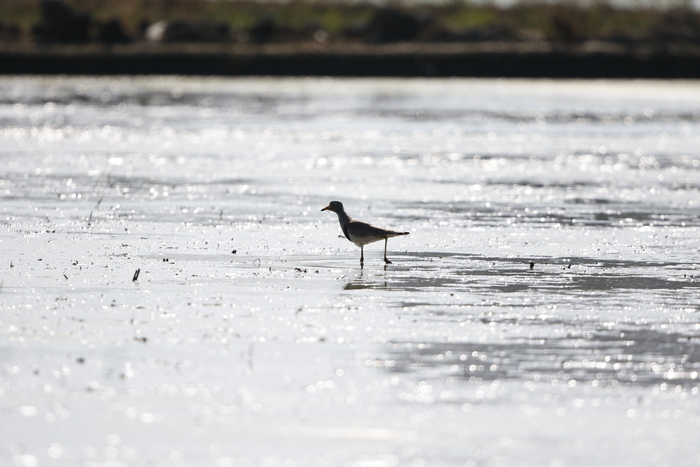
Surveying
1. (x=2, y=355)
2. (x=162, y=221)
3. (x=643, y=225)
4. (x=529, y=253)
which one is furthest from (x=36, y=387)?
(x=643, y=225)

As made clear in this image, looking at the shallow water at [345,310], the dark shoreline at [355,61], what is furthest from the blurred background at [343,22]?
the shallow water at [345,310]

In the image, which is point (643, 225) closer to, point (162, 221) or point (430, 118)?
point (162, 221)

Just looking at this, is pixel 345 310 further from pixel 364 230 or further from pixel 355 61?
pixel 355 61

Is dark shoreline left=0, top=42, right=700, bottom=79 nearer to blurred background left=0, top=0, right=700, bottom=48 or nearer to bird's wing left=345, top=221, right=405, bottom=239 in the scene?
blurred background left=0, top=0, right=700, bottom=48

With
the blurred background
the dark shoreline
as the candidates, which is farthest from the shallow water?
the blurred background

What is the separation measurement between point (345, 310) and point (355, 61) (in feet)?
135

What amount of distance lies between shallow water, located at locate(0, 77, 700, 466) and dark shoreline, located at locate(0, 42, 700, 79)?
2526 cm

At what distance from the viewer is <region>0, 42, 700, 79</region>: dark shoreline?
5012 centimetres

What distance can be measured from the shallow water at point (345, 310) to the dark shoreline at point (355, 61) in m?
25.3

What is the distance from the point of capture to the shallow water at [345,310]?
284 inches

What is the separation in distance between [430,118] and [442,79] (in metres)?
17.0

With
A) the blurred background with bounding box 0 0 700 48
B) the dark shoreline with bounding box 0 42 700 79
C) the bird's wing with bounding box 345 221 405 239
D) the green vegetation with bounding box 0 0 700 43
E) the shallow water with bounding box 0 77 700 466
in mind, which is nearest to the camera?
the shallow water with bounding box 0 77 700 466

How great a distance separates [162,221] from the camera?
16.0m

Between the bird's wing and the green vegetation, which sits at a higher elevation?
the green vegetation
